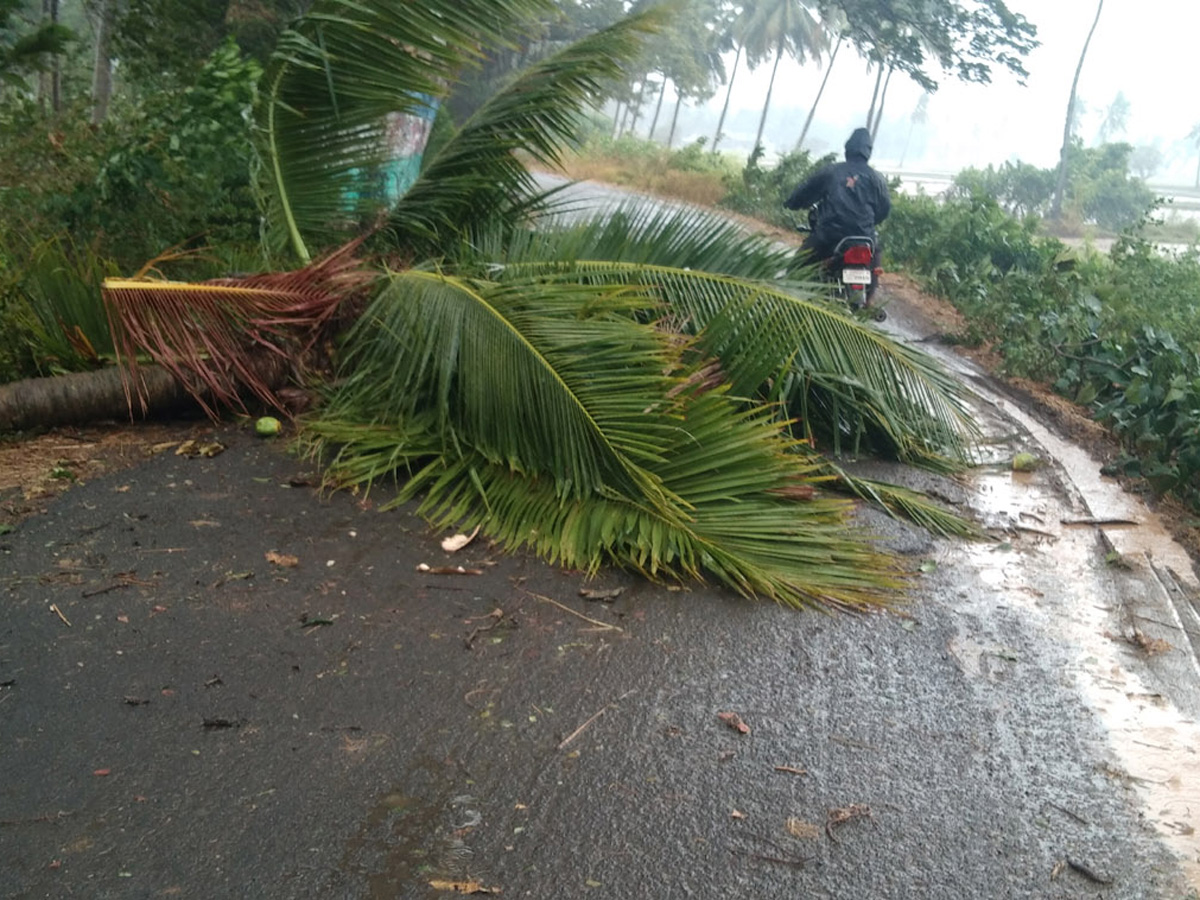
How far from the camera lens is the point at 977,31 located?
821 inches

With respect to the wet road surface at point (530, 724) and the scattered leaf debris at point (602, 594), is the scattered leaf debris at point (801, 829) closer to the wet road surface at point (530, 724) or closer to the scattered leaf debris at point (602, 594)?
the wet road surface at point (530, 724)

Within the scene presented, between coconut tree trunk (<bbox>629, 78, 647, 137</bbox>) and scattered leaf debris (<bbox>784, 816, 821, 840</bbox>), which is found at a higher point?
coconut tree trunk (<bbox>629, 78, 647, 137</bbox>)

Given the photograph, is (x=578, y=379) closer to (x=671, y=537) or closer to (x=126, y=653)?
(x=671, y=537)

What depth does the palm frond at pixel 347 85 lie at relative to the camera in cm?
588

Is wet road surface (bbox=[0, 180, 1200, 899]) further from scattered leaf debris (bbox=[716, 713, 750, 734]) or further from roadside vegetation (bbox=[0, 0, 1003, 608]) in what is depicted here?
roadside vegetation (bbox=[0, 0, 1003, 608])

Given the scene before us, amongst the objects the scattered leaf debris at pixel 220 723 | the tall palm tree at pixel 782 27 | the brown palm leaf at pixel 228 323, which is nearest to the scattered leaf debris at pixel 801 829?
the scattered leaf debris at pixel 220 723

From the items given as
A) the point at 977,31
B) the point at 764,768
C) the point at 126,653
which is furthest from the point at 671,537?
the point at 977,31

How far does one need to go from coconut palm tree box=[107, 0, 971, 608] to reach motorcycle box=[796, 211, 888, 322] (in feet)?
6.22

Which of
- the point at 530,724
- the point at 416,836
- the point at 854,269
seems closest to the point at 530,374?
the point at 530,724

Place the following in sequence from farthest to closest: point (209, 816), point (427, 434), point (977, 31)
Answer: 1. point (977, 31)
2. point (427, 434)
3. point (209, 816)

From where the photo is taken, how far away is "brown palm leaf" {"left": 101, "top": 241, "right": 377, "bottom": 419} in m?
5.46

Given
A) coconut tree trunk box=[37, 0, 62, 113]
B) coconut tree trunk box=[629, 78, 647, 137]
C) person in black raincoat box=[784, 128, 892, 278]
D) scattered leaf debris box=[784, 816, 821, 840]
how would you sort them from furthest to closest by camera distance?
coconut tree trunk box=[629, 78, 647, 137]
coconut tree trunk box=[37, 0, 62, 113]
person in black raincoat box=[784, 128, 892, 278]
scattered leaf debris box=[784, 816, 821, 840]

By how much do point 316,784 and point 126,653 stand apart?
1047mm

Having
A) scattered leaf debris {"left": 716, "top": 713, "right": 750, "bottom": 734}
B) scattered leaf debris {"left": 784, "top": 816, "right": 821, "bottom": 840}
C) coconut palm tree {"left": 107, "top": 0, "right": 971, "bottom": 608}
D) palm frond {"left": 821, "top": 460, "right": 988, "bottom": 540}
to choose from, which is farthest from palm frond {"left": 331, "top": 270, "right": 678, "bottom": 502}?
scattered leaf debris {"left": 784, "top": 816, "right": 821, "bottom": 840}
